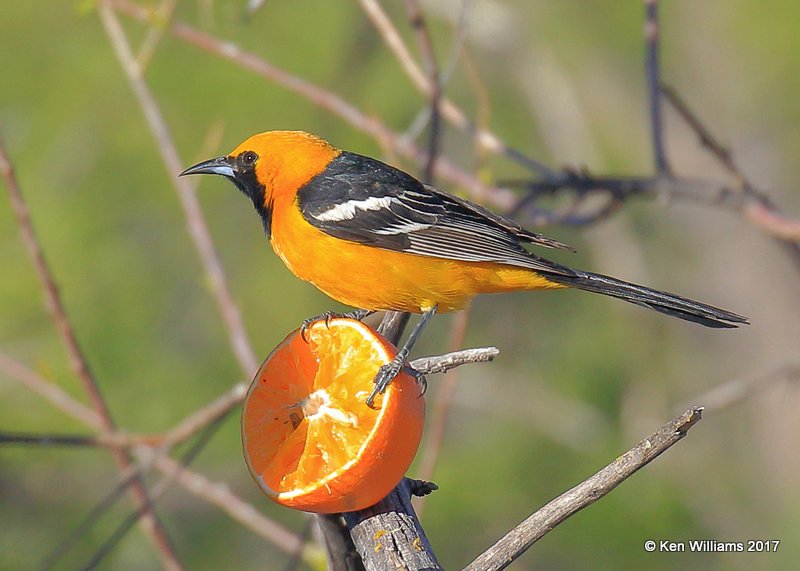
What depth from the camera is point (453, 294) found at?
338cm

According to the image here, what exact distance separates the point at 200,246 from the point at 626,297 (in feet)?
4.90

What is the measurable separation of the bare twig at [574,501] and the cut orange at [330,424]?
17.3 inches

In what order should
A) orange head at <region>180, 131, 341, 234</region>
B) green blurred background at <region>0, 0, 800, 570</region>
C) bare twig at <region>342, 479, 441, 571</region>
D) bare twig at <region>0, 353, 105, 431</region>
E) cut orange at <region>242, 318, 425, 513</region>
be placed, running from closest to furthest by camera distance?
A: 1. bare twig at <region>342, 479, 441, 571</region>
2. cut orange at <region>242, 318, 425, 513</region>
3. bare twig at <region>0, 353, 105, 431</region>
4. orange head at <region>180, 131, 341, 234</region>
5. green blurred background at <region>0, 0, 800, 570</region>

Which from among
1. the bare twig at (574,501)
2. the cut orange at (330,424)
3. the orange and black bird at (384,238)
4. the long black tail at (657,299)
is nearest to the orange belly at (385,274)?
the orange and black bird at (384,238)

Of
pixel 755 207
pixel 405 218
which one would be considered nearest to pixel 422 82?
pixel 405 218

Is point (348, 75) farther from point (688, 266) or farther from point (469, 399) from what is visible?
point (688, 266)

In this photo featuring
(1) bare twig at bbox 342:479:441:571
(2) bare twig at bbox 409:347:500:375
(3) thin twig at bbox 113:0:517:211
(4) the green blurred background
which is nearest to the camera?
(1) bare twig at bbox 342:479:441:571

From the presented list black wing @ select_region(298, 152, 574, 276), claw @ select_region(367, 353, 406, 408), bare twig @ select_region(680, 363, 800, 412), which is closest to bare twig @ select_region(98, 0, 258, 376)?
black wing @ select_region(298, 152, 574, 276)

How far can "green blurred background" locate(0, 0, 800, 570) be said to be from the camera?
5516 mm

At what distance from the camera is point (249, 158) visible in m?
3.70

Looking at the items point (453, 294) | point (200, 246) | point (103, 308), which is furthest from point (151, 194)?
point (453, 294)

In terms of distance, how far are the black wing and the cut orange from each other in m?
0.69

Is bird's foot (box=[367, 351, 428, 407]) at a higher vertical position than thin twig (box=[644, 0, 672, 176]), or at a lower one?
lower

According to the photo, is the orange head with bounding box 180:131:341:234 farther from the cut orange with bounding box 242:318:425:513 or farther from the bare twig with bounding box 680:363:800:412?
the bare twig with bounding box 680:363:800:412
